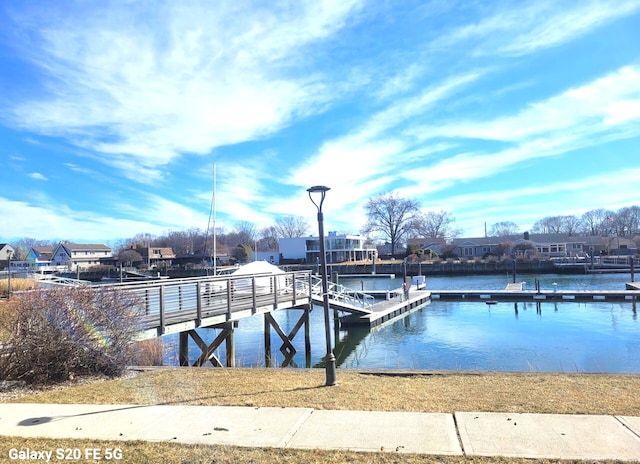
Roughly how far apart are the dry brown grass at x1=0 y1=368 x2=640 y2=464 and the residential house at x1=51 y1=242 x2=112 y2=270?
113 meters

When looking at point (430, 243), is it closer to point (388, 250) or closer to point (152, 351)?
point (388, 250)

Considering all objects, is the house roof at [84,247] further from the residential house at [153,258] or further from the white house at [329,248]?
the white house at [329,248]

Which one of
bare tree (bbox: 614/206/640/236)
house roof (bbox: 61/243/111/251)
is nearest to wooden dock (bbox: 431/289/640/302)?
house roof (bbox: 61/243/111/251)

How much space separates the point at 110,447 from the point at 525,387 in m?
6.18

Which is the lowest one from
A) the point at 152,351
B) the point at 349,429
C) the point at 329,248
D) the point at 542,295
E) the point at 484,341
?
the point at 484,341

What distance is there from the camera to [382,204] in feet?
350

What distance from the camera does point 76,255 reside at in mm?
115125

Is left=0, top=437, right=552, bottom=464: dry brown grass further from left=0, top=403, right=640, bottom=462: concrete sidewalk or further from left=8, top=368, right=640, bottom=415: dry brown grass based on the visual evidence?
left=8, top=368, right=640, bottom=415: dry brown grass

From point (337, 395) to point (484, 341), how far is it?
1625 centimetres

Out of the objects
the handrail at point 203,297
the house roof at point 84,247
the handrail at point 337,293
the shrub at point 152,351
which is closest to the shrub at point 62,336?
the handrail at point 203,297

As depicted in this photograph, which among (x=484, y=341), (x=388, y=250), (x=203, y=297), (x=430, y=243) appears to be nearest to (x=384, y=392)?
(x=203, y=297)

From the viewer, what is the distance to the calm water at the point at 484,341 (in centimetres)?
1709

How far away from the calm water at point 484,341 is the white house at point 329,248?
63.7 m

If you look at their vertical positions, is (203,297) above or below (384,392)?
above
